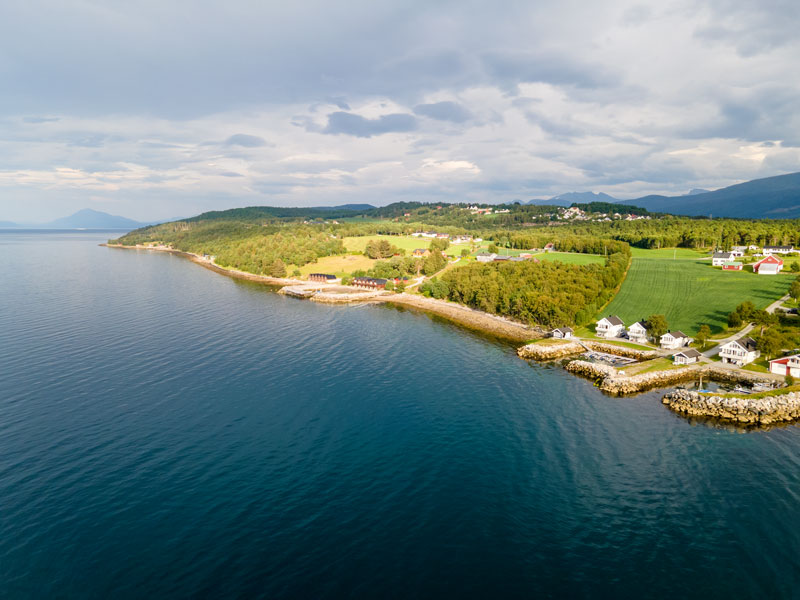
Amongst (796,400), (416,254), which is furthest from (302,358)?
(416,254)

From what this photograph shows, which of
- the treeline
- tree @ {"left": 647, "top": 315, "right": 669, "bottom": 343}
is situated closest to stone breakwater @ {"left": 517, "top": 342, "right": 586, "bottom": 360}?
the treeline

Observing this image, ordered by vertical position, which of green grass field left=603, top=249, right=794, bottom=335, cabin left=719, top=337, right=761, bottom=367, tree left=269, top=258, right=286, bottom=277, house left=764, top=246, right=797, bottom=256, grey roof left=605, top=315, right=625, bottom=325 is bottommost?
cabin left=719, top=337, right=761, bottom=367

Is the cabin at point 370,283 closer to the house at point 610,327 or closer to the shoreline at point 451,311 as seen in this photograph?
the shoreline at point 451,311

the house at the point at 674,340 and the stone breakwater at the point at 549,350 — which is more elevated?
the house at the point at 674,340

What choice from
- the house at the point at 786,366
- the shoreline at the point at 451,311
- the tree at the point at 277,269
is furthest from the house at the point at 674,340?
the tree at the point at 277,269

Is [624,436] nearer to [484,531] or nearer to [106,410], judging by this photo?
[484,531]

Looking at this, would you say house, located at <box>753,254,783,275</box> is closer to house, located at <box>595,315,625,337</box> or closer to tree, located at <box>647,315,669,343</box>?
tree, located at <box>647,315,669,343</box>
